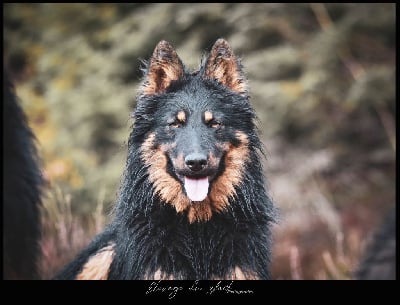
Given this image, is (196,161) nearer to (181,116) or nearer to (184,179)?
(184,179)

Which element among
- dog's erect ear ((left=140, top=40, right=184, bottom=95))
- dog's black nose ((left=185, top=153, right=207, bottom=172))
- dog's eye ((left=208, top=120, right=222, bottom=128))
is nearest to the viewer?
dog's black nose ((left=185, top=153, right=207, bottom=172))

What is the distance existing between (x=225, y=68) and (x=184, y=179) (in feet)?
2.65

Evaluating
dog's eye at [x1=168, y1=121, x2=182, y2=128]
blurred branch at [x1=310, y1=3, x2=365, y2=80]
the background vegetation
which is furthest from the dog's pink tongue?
blurred branch at [x1=310, y1=3, x2=365, y2=80]

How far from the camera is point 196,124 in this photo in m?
3.59

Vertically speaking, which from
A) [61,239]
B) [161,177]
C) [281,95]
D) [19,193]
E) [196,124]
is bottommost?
[61,239]

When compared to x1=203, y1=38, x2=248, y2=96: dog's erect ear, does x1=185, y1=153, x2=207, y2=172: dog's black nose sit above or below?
below

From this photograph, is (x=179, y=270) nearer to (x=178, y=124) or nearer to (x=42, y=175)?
(x=178, y=124)

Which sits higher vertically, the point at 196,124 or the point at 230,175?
the point at 196,124

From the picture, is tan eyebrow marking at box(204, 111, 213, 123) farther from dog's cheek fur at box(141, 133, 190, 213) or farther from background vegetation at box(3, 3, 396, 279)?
background vegetation at box(3, 3, 396, 279)

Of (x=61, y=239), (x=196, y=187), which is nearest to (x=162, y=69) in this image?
(x=196, y=187)

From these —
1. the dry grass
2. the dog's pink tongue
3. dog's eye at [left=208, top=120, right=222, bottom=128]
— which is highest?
dog's eye at [left=208, top=120, right=222, bottom=128]

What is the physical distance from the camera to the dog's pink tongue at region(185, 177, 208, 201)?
11.4 ft

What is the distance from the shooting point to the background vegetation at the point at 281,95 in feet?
36.4

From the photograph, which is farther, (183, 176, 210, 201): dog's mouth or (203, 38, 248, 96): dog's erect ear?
(203, 38, 248, 96): dog's erect ear
